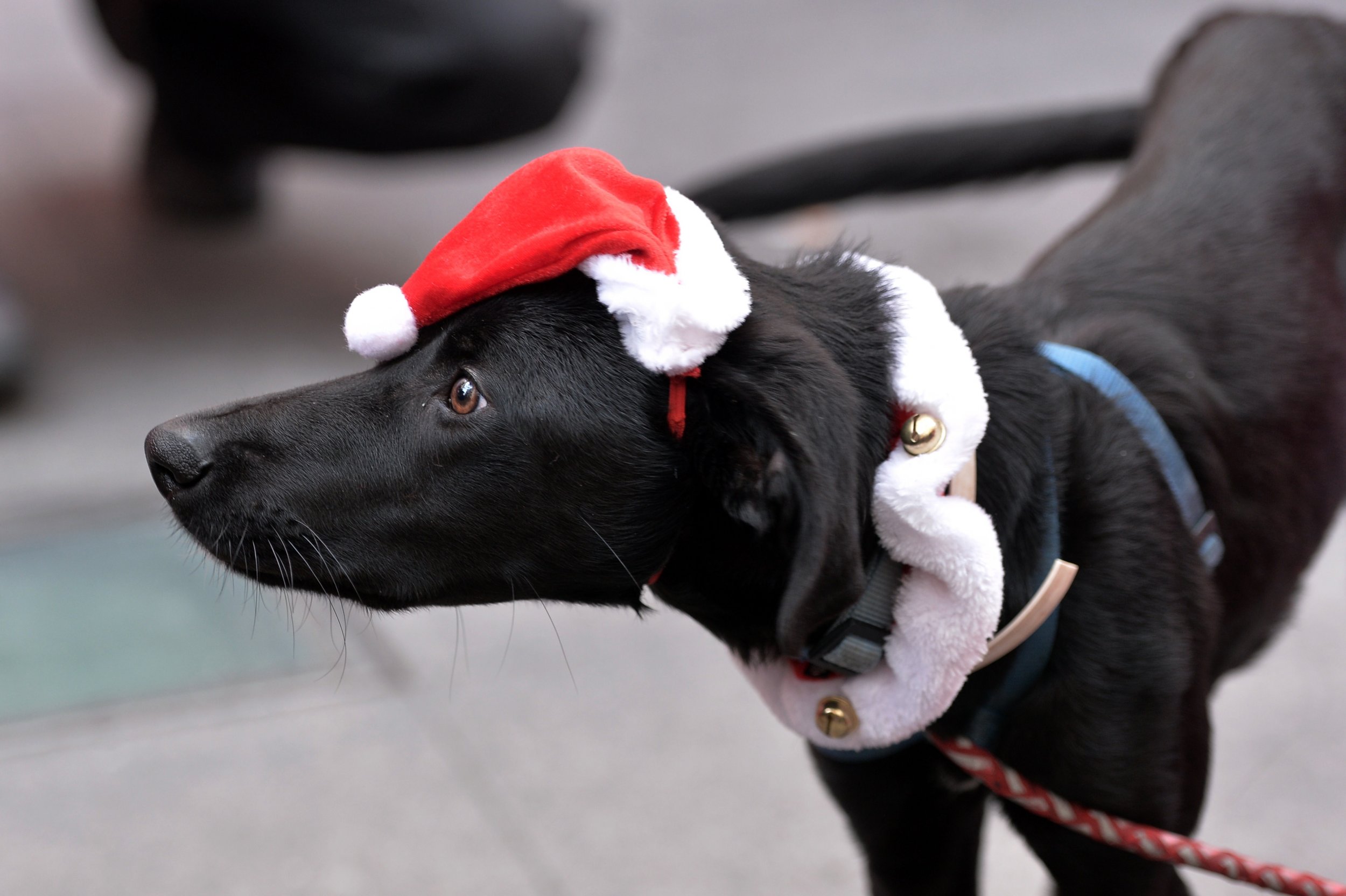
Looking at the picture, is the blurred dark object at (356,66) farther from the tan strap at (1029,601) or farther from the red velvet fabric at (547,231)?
the tan strap at (1029,601)

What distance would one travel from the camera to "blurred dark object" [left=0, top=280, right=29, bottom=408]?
4.32 meters

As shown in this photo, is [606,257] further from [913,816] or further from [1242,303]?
[1242,303]

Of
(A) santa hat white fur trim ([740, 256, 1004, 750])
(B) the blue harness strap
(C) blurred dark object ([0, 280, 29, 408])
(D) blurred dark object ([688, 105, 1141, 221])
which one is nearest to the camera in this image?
(A) santa hat white fur trim ([740, 256, 1004, 750])

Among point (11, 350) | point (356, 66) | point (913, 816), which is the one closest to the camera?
point (913, 816)

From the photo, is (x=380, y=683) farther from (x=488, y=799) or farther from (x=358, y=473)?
(x=358, y=473)

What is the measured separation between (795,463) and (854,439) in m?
0.09

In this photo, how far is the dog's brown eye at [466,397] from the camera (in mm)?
1708

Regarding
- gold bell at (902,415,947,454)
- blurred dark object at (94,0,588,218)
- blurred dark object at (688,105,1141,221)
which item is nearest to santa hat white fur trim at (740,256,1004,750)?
gold bell at (902,415,947,454)

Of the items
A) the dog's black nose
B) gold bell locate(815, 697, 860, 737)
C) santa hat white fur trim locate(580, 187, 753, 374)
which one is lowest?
gold bell locate(815, 697, 860, 737)

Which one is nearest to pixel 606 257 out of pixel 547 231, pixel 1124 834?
pixel 547 231

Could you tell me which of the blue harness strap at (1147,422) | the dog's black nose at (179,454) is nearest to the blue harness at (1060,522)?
the blue harness strap at (1147,422)

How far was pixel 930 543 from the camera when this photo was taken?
1640mm

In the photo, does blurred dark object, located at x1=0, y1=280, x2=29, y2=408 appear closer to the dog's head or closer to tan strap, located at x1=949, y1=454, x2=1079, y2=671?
the dog's head

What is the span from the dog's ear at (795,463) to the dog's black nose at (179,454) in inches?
25.9
